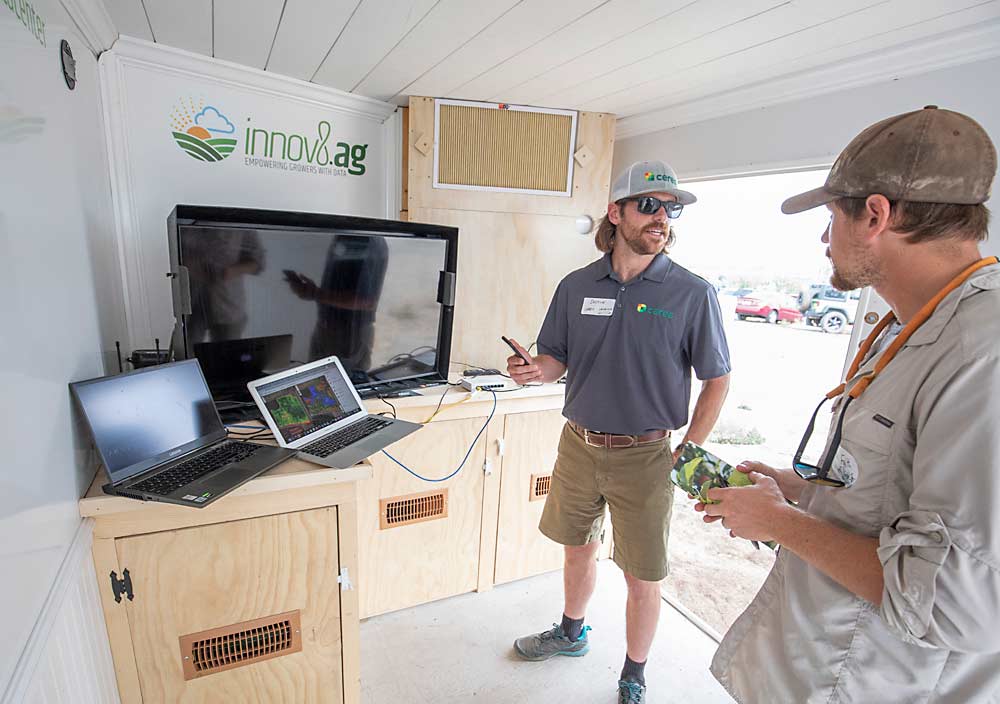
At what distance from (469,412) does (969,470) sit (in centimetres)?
164

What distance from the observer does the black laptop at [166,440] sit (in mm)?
1129

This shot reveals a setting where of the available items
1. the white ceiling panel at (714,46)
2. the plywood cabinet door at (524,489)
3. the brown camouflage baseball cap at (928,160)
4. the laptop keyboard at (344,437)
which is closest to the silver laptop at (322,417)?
the laptop keyboard at (344,437)

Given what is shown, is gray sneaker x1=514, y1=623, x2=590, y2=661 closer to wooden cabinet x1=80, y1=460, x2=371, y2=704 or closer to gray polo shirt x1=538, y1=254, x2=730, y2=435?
wooden cabinet x1=80, y1=460, x2=371, y2=704

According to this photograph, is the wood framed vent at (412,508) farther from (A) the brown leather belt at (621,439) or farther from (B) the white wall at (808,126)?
(B) the white wall at (808,126)

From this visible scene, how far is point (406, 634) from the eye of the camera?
210 centimetres

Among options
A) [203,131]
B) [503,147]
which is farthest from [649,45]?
[203,131]

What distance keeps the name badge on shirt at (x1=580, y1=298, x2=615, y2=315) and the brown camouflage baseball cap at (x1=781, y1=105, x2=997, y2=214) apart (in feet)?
2.94

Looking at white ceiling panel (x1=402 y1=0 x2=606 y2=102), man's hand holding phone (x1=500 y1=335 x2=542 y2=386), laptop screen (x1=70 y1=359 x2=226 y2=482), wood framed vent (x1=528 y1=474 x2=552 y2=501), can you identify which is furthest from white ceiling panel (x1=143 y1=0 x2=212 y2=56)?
wood framed vent (x1=528 y1=474 x2=552 y2=501)

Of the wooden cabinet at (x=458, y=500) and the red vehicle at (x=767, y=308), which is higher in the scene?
the red vehicle at (x=767, y=308)

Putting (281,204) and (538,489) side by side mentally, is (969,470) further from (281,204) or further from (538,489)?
(281,204)

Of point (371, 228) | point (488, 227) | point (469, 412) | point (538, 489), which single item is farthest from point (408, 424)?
point (488, 227)

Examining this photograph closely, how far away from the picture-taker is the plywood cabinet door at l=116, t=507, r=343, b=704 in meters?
1.25

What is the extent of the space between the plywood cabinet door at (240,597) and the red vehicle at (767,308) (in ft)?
7.11

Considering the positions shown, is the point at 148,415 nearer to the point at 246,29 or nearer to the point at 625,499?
the point at 246,29
